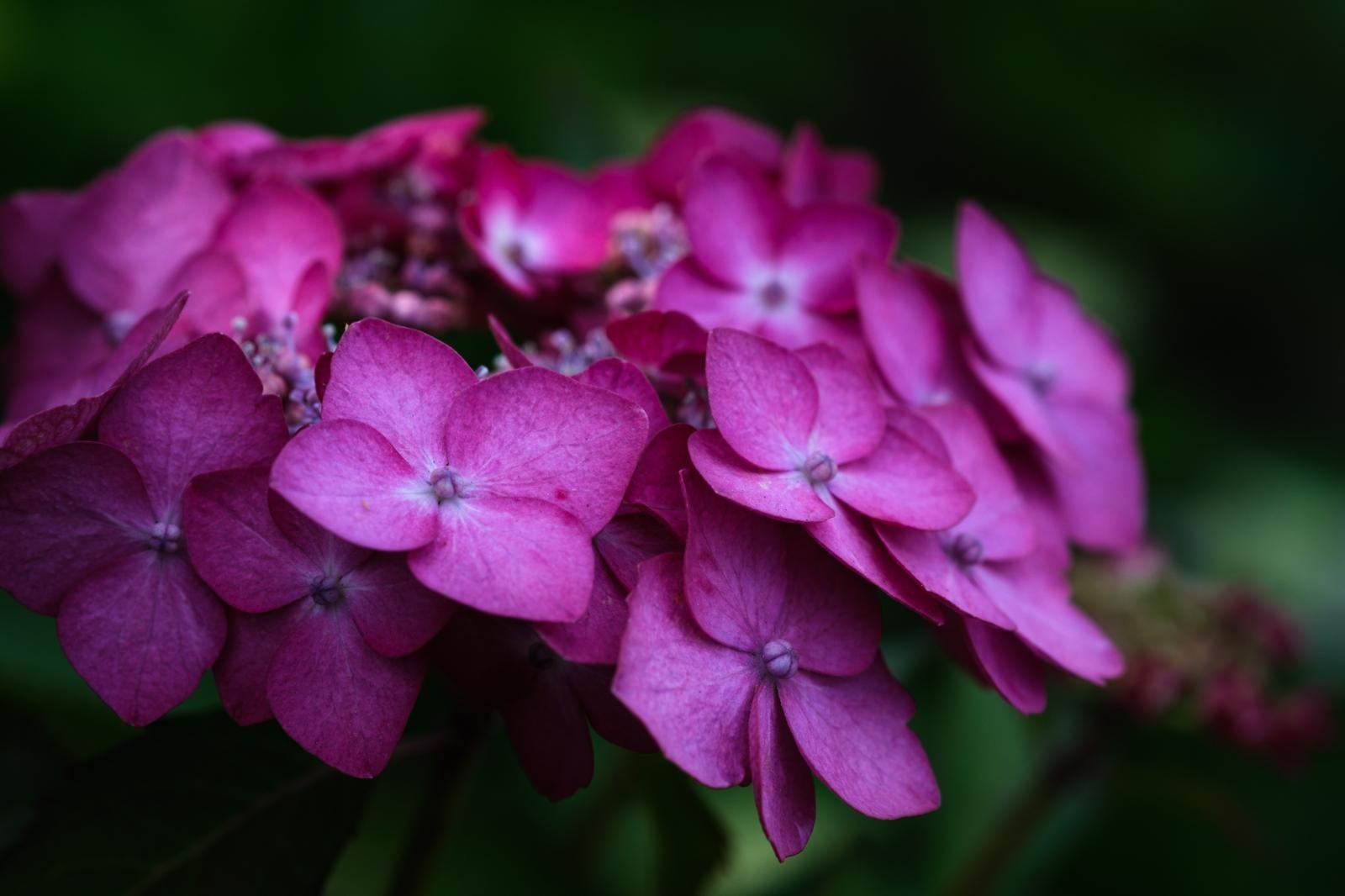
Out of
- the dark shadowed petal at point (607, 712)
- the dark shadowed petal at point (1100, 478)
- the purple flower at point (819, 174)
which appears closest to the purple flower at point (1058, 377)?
the dark shadowed petal at point (1100, 478)

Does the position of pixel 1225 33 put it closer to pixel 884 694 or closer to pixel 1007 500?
pixel 1007 500

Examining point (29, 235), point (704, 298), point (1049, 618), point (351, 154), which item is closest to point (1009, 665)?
point (1049, 618)

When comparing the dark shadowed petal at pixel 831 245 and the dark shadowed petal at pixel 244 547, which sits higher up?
the dark shadowed petal at pixel 831 245

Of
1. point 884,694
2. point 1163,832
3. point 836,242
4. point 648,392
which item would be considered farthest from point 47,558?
point 1163,832

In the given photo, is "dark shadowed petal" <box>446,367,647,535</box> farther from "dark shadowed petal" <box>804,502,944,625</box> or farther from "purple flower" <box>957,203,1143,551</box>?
"purple flower" <box>957,203,1143,551</box>

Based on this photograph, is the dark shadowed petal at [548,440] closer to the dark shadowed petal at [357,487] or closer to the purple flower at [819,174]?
the dark shadowed petal at [357,487]

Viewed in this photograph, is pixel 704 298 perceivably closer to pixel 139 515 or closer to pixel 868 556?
pixel 868 556
